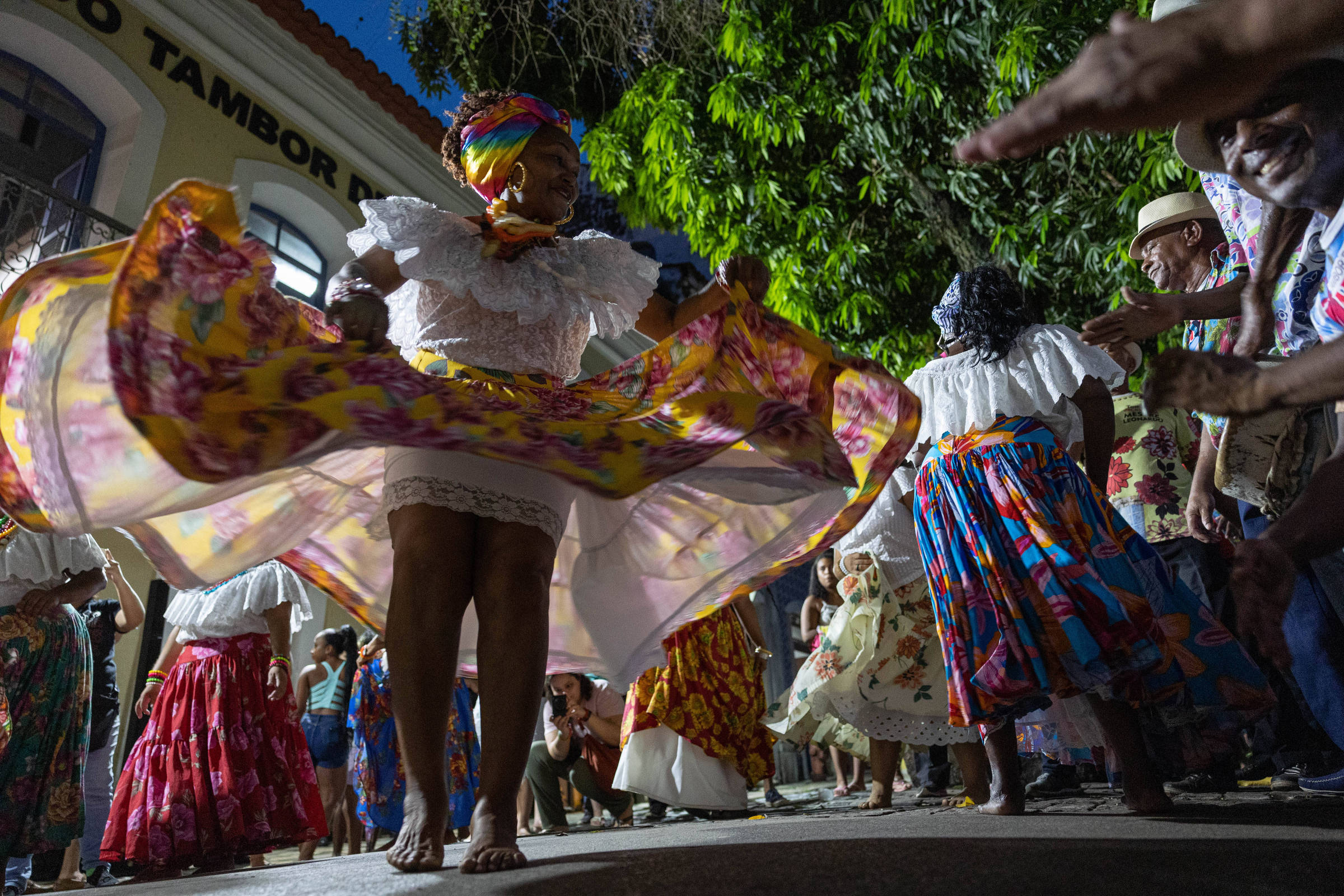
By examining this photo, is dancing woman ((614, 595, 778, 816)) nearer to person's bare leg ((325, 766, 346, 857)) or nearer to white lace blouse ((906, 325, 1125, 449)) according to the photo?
white lace blouse ((906, 325, 1125, 449))

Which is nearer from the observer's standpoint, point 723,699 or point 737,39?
point 723,699

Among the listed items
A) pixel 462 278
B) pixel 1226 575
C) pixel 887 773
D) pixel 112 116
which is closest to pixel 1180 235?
pixel 1226 575

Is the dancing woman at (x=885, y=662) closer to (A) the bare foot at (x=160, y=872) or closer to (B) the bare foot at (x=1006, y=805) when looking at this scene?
(B) the bare foot at (x=1006, y=805)

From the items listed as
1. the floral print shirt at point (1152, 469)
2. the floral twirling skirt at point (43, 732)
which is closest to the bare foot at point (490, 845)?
the floral twirling skirt at point (43, 732)

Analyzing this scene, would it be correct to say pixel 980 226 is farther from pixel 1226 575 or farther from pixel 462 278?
pixel 462 278

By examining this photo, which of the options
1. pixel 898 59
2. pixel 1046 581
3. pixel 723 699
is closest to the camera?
pixel 1046 581

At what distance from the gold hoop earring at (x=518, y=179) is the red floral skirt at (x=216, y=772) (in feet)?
10.6

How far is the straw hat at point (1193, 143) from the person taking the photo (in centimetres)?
168

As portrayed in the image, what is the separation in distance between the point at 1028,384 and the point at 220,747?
3.85 m

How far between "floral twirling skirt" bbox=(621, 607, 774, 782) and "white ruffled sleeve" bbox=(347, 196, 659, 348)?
9.30 ft

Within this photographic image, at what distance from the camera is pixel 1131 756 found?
102 inches

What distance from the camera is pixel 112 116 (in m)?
8.30

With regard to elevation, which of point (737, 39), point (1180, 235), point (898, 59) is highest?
point (737, 39)

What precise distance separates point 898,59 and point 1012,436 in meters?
4.94
